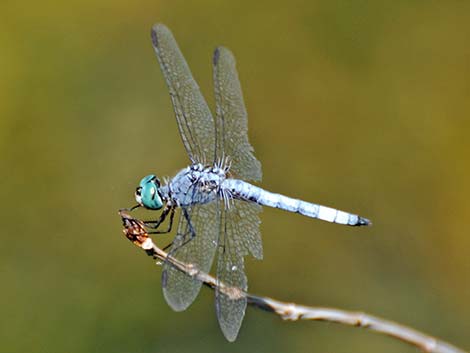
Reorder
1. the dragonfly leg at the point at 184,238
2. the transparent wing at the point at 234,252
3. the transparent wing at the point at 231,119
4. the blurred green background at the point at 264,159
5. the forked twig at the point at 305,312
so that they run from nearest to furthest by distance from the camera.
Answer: the forked twig at the point at 305,312 < the transparent wing at the point at 234,252 < the dragonfly leg at the point at 184,238 < the transparent wing at the point at 231,119 < the blurred green background at the point at 264,159

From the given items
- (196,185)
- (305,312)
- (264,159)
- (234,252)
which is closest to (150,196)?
(196,185)

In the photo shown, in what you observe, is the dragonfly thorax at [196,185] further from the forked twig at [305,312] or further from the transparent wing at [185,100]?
the forked twig at [305,312]

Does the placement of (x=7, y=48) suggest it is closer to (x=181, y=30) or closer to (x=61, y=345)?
(x=181, y=30)

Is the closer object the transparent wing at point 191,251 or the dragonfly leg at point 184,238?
the transparent wing at point 191,251

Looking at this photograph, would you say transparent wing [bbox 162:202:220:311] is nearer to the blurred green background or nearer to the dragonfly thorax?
the dragonfly thorax

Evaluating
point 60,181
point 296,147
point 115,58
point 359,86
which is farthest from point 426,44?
point 60,181

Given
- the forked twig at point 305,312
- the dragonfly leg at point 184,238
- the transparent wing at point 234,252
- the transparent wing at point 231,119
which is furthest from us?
the transparent wing at point 231,119

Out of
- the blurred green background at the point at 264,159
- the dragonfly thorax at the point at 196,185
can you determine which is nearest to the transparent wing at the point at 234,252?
the dragonfly thorax at the point at 196,185
